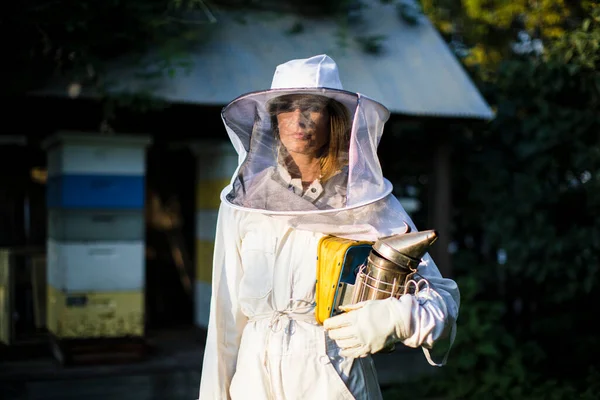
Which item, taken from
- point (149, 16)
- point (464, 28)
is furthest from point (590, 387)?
point (464, 28)

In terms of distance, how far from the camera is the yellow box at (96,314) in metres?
4.89

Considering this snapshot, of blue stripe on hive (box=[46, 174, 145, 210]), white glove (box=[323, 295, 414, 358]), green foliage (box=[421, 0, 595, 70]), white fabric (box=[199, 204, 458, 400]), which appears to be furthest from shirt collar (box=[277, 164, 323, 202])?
green foliage (box=[421, 0, 595, 70])

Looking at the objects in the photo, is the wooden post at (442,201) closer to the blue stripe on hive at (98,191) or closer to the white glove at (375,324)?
the blue stripe on hive at (98,191)

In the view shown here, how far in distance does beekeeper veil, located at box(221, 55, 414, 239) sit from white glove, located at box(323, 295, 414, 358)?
0.79ft

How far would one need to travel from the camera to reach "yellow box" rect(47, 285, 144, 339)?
489 cm

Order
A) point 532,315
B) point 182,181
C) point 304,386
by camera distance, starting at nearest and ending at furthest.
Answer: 1. point 304,386
2. point 532,315
3. point 182,181

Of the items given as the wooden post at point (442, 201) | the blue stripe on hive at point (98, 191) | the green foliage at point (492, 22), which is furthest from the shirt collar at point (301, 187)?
the green foliage at point (492, 22)

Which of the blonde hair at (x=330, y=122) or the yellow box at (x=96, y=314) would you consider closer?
the blonde hair at (x=330, y=122)

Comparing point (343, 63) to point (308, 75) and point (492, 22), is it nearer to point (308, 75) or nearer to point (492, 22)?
point (492, 22)

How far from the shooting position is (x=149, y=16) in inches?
198

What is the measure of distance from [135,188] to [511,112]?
9.80 ft

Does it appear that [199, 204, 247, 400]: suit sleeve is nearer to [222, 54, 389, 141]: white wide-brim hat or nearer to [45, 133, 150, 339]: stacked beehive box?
[222, 54, 389, 141]: white wide-brim hat

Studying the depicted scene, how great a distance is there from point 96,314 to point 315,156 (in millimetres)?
3496

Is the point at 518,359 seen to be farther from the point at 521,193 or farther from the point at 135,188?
the point at 135,188
